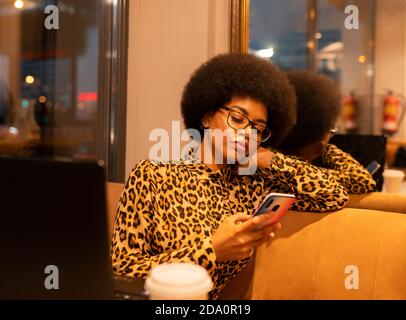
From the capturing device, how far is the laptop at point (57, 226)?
21.6 inches

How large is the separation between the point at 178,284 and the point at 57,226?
0.63 ft

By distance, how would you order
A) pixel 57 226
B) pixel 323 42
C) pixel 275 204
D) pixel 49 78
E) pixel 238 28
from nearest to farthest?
pixel 57 226 < pixel 275 204 < pixel 238 28 < pixel 49 78 < pixel 323 42

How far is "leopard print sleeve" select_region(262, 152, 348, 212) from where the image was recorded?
1.57 meters

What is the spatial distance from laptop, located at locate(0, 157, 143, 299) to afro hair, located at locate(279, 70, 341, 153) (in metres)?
1.62

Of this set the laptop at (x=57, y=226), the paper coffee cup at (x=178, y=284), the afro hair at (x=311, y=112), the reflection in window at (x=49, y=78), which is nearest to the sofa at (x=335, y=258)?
the afro hair at (x=311, y=112)

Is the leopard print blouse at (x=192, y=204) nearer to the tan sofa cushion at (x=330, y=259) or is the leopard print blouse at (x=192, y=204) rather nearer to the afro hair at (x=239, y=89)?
the tan sofa cushion at (x=330, y=259)

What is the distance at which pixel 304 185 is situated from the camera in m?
1.57

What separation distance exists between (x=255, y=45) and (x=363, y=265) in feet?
4.64

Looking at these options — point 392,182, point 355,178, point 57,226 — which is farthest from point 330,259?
point 57,226

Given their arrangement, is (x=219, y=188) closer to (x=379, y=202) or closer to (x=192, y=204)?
(x=192, y=204)

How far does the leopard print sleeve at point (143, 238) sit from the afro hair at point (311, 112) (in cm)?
95

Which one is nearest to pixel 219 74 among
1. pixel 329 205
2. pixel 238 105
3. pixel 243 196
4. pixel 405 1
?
pixel 238 105

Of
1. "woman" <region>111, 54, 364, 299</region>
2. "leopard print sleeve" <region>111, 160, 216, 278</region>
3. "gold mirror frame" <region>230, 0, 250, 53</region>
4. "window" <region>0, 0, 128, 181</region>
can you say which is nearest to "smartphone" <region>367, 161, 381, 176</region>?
"woman" <region>111, 54, 364, 299</region>
